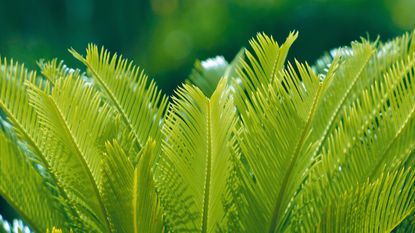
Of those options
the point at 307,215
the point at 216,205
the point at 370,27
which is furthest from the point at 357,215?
the point at 370,27

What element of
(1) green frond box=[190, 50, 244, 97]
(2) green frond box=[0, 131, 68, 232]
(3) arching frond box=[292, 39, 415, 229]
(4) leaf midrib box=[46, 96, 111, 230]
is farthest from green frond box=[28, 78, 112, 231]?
(1) green frond box=[190, 50, 244, 97]

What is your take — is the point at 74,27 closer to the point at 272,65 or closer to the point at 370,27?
the point at 370,27

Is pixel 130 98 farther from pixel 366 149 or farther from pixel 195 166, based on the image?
pixel 366 149

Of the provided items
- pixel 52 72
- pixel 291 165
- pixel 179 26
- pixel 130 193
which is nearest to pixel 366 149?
pixel 291 165

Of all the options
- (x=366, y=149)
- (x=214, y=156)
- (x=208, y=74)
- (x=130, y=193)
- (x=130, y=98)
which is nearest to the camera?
(x=130, y=193)

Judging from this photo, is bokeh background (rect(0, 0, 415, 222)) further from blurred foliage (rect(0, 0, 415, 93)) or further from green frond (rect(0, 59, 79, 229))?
green frond (rect(0, 59, 79, 229))

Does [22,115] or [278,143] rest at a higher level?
[22,115]
